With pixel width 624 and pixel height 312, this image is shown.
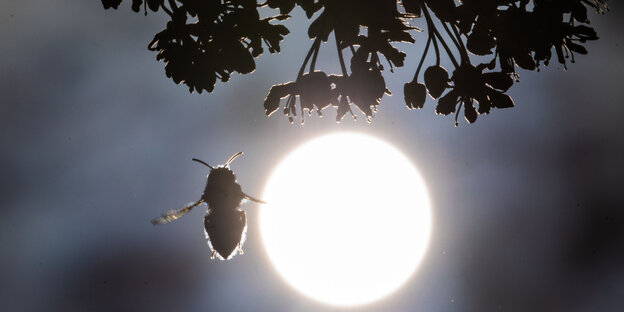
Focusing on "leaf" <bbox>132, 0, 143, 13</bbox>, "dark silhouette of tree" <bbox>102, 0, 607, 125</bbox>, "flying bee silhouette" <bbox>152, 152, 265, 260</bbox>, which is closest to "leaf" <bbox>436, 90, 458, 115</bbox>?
"dark silhouette of tree" <bbox>102, 0, 607, 125</bbox>

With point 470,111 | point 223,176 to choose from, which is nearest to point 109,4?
point 223,176

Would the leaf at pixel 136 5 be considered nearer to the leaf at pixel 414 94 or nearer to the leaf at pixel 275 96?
the leaf at pixel 275 96

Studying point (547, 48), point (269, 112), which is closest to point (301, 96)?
point (269, 112)

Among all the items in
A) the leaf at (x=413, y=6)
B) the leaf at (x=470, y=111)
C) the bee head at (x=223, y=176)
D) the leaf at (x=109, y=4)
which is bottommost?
the bee head at (x=223, y=176)

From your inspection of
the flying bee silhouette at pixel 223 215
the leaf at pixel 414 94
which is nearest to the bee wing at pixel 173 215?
the flying bee silhouette at pixel 223 215

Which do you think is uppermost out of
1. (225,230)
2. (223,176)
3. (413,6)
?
(413,6)

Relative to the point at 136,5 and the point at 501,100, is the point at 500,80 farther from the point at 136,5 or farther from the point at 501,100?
the point at 136,5

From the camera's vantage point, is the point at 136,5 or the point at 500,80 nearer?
the point at 500,80
